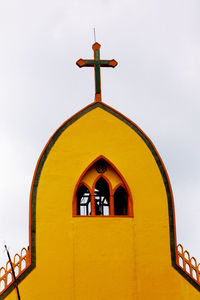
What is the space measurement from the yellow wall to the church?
27mm

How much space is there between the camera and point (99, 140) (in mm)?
20516

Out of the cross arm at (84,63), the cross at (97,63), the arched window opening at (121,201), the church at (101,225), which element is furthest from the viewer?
the cross arm at (84,63)

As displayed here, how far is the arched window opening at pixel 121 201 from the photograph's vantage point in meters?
20.5

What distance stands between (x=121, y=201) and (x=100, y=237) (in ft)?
7.89

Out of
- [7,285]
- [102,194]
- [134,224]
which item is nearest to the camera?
[7,285]

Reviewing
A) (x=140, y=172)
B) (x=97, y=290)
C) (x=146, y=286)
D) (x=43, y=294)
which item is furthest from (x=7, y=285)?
(x=140, y=172)

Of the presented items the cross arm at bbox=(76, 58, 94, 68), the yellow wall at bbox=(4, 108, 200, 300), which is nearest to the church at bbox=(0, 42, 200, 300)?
the yellow wall at bbox=(4, 108, 200, 300)

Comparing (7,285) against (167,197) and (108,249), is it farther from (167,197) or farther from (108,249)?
(167,197)

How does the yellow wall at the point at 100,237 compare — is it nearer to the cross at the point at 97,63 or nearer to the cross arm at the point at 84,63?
the cross at the point at 97,63

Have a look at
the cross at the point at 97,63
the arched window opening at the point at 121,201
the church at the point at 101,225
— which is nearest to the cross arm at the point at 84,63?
the cross at the point at 97,63

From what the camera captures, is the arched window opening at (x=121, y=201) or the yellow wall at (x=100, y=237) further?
the arched window opening at (x=121, y=201)

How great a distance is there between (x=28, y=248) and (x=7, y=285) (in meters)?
1.31

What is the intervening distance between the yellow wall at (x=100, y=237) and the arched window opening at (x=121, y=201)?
581 mm

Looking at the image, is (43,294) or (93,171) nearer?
(43,294)
